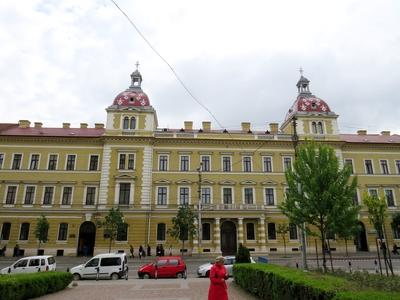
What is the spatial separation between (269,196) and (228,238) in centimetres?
706

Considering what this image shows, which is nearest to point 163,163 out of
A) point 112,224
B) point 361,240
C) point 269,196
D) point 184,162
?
point 184,162

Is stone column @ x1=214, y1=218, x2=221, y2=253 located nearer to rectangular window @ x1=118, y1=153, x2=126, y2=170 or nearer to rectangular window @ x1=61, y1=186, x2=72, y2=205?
rectangular window @ x1=118, y1=153, x2=126, y2=170

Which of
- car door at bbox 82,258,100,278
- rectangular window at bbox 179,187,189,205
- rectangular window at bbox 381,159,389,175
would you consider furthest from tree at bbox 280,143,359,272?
rectangular window at bbox 381,159,389,175

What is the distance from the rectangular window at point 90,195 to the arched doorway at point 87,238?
2262 mm

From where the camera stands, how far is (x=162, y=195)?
37.0 metres

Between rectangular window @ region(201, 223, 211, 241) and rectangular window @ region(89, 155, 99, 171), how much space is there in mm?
14485

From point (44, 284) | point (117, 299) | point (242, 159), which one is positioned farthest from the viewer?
point (242, 159)

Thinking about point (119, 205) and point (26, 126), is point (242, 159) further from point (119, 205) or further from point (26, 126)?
point (26, 126)

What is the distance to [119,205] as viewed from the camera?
3519cm

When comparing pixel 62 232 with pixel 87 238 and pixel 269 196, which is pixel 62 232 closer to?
pixel 87 238

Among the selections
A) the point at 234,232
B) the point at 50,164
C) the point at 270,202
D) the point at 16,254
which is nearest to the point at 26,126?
the point at 50,164

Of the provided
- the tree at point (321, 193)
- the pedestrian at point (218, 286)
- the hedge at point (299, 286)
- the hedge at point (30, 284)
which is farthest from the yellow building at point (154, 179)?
the pedestrian at point (218, 286)

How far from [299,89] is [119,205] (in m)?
29.7

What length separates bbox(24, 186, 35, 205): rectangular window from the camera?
117 feet
